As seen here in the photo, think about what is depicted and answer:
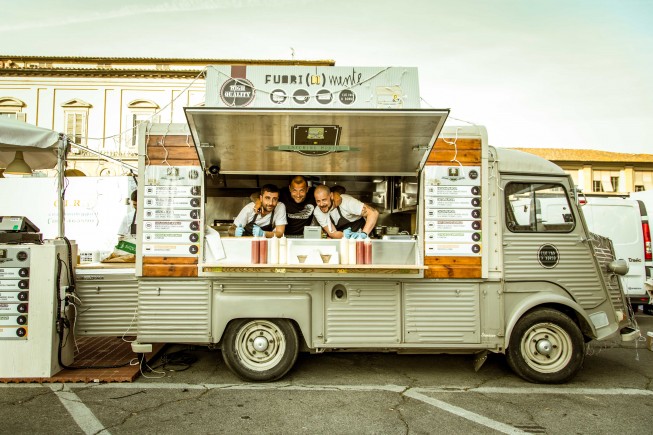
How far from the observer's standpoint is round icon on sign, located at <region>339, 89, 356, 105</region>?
4.36m

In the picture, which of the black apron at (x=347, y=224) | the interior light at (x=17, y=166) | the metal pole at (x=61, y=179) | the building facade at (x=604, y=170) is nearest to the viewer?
the metal pole at (x=61, y=179)

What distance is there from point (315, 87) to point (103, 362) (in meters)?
3.95

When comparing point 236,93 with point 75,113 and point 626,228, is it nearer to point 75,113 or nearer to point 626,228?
point 626,228

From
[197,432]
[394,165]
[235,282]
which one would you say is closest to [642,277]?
[394,165]

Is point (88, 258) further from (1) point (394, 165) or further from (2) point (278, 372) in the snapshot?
(1) point (394, 165)

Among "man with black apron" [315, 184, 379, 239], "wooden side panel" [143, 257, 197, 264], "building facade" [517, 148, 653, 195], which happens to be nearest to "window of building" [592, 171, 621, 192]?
"building facade" [517, 148, 653, 195]

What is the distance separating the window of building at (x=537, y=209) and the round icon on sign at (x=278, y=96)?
2.61 metres

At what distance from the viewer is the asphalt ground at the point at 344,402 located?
12.5 feet

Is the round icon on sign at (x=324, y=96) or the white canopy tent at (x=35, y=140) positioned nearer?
the round icon on sign at (x=324, y=96)

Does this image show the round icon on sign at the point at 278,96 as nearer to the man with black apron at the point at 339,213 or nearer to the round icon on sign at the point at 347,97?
the round icon on sign at the point at 347,97

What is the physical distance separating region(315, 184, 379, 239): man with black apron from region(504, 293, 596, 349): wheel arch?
190 cm

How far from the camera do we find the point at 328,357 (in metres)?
5.87

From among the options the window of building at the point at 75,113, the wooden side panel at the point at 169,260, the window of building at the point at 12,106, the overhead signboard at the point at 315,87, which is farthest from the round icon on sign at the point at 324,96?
the window of building at the point at 12,106

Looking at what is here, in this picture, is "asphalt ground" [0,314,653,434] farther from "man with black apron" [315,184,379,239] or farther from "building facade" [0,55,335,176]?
"building facade" [0,55,335,176]
